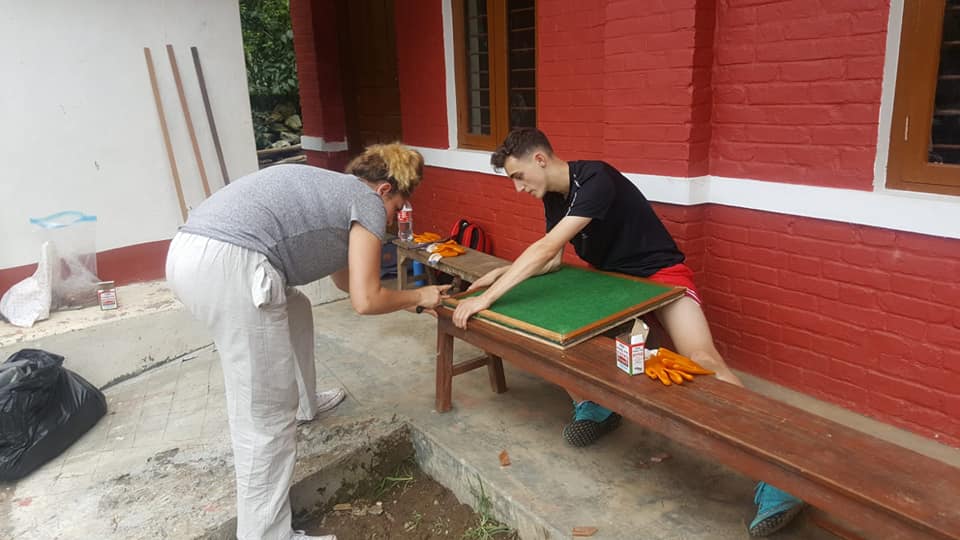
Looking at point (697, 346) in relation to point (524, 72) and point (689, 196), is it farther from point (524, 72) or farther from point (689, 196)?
point (524, 72)

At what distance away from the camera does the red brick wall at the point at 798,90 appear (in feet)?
10.1

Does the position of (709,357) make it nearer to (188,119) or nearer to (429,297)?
(429,297)

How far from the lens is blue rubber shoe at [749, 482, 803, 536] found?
2.42m

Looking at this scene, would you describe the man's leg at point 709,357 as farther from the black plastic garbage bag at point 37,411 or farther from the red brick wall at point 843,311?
the black plastic garbage bag at point 37,411

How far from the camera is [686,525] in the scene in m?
2.59

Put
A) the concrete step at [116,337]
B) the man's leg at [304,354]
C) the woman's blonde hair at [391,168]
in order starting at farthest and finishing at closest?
the concrete step at [116,337] → the man's leg at [304,354] → the woman's blonde hair at [391,168]

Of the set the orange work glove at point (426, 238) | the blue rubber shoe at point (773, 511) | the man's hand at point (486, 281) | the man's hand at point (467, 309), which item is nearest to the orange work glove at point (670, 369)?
the blue rubber shoe at point (773, 511)

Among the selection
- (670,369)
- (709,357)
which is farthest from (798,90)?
(670,369)

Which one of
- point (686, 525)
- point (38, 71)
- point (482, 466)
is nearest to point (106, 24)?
point (38, 71)

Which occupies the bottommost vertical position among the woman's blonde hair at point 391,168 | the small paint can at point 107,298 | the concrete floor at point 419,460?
the concrete floor at point 419,460

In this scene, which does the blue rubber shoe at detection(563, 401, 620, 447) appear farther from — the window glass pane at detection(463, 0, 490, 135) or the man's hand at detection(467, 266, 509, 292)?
the window glass pane at detection(463, 0, 490, 135)

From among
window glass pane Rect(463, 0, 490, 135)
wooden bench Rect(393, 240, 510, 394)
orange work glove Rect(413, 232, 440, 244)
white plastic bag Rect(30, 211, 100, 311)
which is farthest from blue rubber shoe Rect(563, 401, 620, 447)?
white plastic bag Rect(30, 211, 100, 311)

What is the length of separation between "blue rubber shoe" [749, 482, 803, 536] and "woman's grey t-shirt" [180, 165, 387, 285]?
5.74 feet

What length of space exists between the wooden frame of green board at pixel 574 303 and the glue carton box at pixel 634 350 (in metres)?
0.24
